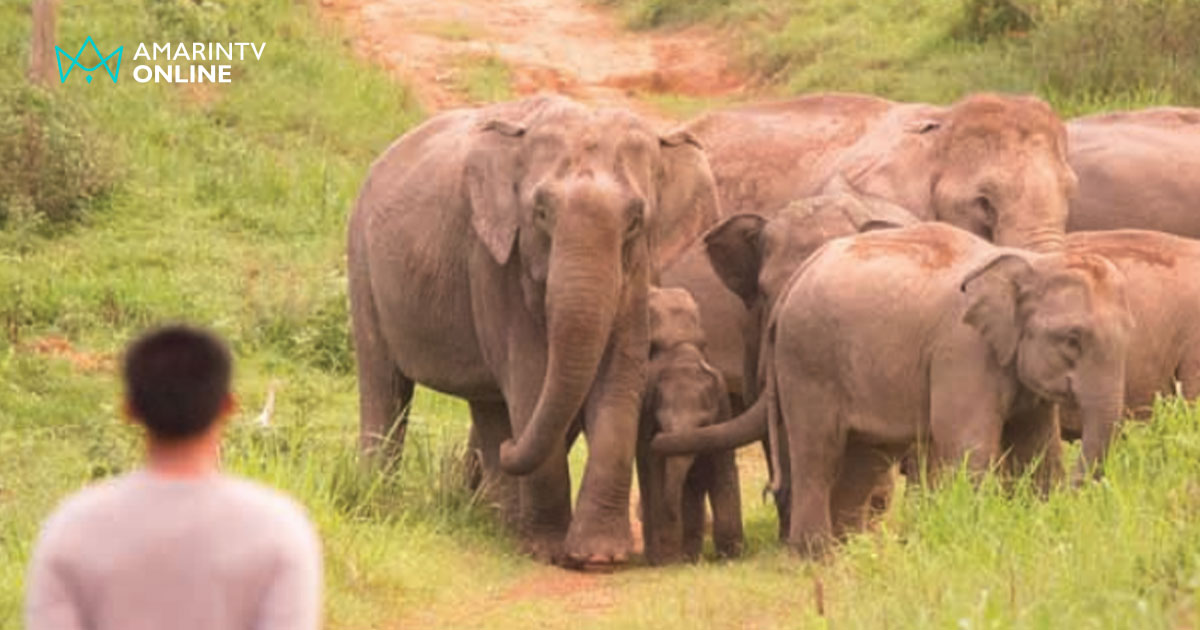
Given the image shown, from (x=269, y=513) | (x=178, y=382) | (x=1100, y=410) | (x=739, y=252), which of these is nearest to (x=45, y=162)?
(x=739, y=252)

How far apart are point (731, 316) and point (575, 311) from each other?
1.56m

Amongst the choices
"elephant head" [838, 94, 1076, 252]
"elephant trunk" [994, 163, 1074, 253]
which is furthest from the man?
"elephant trunk" [994, 163, 1074, 253]

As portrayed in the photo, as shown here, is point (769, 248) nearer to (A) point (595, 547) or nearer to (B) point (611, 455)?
(B) point (611, 455)

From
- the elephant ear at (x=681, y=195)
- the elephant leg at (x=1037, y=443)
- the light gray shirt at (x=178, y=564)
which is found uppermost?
the light gray shirt at (x=178, y=564)

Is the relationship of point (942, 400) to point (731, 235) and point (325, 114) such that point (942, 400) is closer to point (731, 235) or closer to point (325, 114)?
point (731, 235)

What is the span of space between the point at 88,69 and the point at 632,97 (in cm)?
351

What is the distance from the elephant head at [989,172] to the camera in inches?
403

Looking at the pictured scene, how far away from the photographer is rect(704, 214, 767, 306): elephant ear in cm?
1011

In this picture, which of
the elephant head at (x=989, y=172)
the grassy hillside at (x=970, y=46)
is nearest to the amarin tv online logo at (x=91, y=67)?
the grassy hillside at (x=970, y=46)

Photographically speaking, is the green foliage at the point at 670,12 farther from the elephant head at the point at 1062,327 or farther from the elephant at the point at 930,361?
the elephant head at the point at 1062,327

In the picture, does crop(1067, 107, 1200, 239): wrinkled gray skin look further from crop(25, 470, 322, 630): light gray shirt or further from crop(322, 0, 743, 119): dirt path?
crop(25, 470, 322, 630): light gray shirt

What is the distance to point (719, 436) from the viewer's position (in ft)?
30.6

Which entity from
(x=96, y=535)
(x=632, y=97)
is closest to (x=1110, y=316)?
(x=96, y=535)

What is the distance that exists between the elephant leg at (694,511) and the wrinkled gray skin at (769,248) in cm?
26
